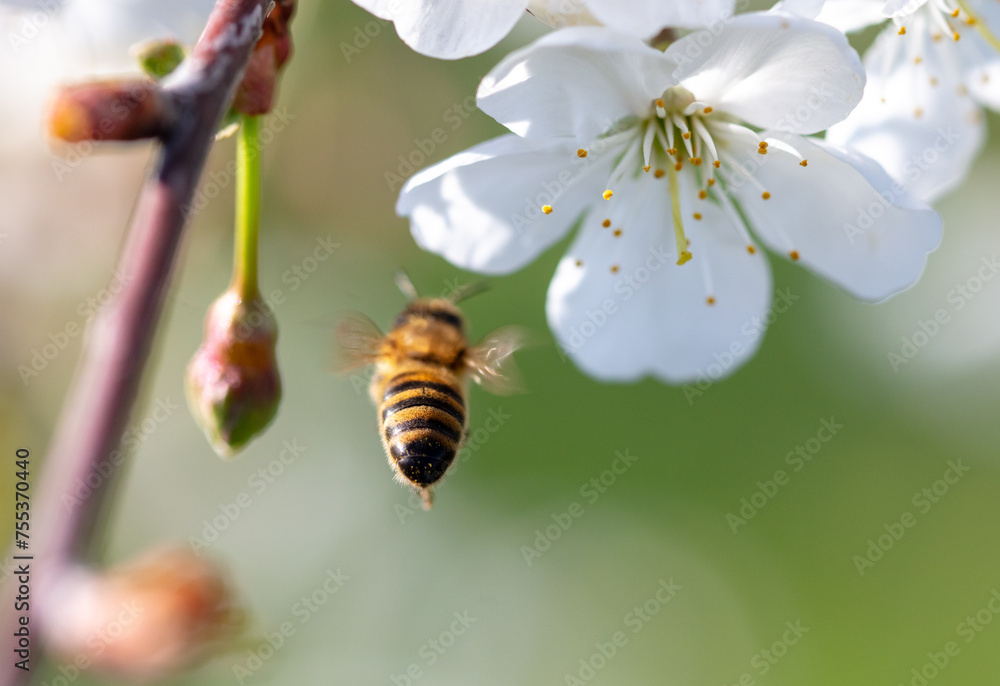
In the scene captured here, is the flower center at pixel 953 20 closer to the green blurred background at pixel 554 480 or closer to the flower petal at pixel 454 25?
the flower petal at pixel 454 25

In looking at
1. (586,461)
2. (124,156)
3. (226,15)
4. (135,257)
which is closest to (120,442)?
(135,257)

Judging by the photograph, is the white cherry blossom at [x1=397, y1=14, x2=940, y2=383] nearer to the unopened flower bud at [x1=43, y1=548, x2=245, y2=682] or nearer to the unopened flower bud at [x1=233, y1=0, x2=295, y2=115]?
the unopened flower bud at [x1=233, y1=0, x2=295, y2=115]

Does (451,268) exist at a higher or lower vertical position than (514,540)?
higher

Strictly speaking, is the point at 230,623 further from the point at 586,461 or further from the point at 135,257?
the point at 586,461

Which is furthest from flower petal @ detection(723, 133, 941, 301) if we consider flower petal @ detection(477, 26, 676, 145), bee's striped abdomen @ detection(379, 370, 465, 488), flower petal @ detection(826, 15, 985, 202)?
bee's striped abdomen @ detection(379, 370, 465, 488)

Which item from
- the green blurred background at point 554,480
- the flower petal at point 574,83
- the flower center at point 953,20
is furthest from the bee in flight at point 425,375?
the green blurred background at point 554,480
